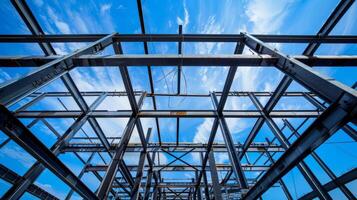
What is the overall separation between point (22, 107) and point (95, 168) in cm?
510

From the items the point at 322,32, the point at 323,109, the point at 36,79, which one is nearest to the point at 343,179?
the point at 323,109

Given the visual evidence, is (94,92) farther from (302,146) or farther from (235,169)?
(302,146)

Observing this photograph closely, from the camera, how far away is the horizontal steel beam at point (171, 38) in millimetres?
4105

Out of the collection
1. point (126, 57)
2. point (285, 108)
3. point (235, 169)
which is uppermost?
point (285, 108)

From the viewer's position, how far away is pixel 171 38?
4.26m

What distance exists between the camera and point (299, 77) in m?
2.70

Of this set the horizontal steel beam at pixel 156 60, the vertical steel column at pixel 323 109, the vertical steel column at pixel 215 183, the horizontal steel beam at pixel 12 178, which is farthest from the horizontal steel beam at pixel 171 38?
the horizontal steel beam at pixel 12 178

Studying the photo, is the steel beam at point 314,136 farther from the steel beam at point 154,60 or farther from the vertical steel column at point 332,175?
the vertical steel column at point 332,175

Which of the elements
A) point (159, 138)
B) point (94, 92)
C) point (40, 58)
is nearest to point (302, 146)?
point (40, 58)

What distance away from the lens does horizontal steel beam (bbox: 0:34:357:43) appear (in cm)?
411

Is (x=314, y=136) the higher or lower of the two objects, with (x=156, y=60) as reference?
lower

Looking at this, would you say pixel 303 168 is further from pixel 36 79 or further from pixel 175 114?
pixel 36 79

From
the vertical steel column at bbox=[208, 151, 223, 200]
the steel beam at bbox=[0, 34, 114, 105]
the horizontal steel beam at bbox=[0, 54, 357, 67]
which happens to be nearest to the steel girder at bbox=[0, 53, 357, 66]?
the horizontal steel beam at bbox=[0, 54, 357, 67]

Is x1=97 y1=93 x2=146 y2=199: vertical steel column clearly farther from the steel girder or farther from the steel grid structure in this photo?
the steel girder
